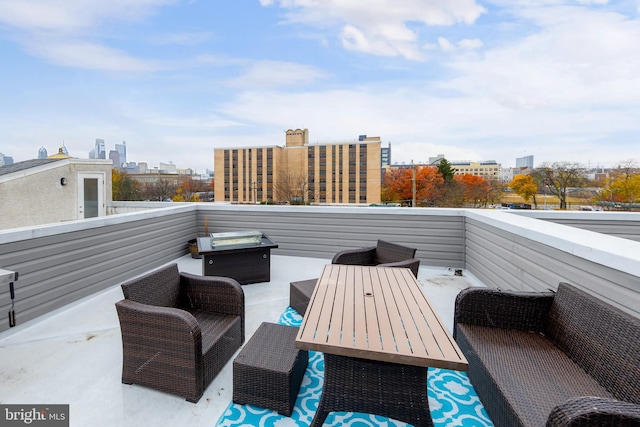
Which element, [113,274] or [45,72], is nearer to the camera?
[113,274]

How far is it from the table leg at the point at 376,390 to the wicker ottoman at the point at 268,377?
0.28 metres

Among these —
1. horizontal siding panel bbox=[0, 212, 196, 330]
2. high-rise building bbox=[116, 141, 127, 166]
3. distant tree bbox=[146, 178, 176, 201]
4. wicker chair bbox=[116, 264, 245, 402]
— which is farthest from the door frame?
high-rise building bbox=[116, 141, 127, 166]

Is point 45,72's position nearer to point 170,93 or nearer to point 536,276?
point 170,93

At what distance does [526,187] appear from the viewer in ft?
114

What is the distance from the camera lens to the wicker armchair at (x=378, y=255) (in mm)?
3568

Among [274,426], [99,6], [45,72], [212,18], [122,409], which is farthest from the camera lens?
[45,72]

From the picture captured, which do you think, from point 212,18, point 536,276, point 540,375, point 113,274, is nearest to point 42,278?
point 113,274

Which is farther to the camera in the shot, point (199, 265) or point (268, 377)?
point (199, 265)

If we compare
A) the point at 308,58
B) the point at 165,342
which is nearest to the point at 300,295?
the point at 165,342

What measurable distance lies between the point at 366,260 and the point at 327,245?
1.66 metres

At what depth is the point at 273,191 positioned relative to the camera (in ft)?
188

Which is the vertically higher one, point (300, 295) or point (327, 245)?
point (327, 245)

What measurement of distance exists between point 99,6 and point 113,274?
6.23 metres

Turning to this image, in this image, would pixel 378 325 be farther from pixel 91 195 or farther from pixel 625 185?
pixel 625 185
